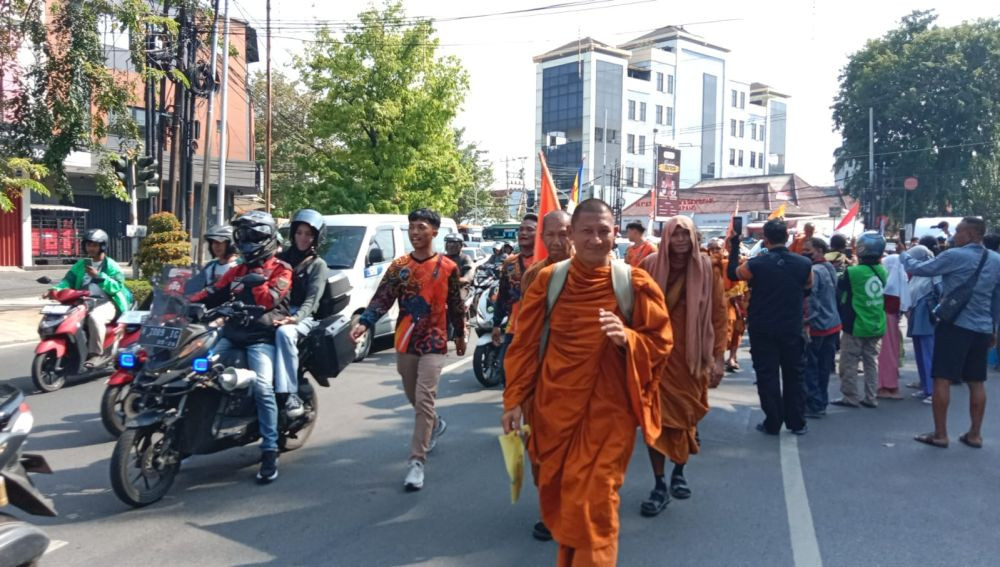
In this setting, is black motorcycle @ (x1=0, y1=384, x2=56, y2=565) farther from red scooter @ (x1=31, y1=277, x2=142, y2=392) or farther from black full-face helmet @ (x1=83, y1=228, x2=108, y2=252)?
black full-face helmet @ (x1=83, y1=228, x2=108, y2=252)

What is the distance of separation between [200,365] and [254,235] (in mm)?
1017

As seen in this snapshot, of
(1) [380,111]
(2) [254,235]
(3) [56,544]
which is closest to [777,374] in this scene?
(2) [254,235]

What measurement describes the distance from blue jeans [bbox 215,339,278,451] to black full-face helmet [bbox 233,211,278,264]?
0.62m

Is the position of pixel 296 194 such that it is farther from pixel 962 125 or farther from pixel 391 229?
pixel 962 125

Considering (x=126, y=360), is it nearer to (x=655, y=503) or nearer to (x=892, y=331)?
(x=655, y=503)

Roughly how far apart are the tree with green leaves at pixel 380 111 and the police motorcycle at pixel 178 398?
1758 cm

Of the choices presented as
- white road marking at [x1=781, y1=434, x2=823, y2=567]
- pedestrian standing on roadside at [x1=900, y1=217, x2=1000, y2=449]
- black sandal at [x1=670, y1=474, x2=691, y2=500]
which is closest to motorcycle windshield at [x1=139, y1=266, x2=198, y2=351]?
black sandal at [x1=670, y1=474, x2=691, y2=500]

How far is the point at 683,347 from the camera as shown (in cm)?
503

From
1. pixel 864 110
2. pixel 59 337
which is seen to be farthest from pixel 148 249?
pixel 864 110

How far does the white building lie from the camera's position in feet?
224

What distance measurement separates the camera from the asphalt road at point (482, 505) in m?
4.19

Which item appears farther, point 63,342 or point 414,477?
point 63,342

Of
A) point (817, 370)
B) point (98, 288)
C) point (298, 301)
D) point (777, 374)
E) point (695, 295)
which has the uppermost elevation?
point (695, 295)

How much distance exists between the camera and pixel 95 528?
4.46 metres
